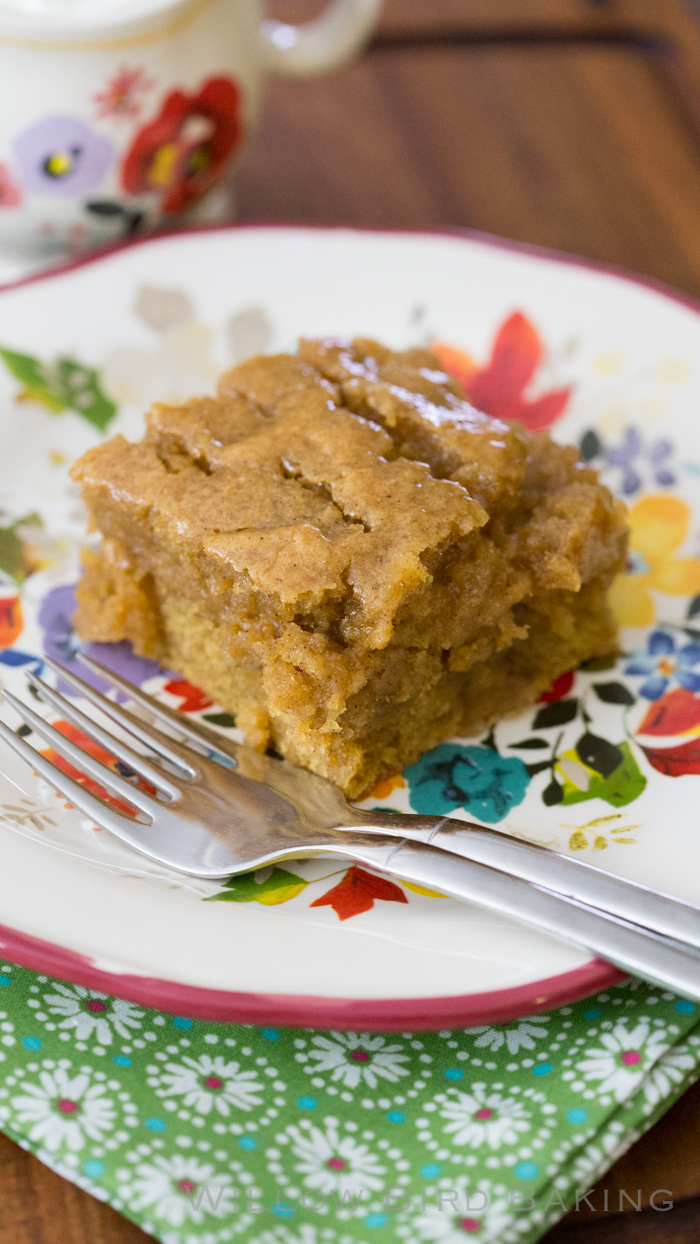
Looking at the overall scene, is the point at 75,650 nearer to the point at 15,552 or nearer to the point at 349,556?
the point at 15,552

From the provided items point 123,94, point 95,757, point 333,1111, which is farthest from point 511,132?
point 333,1111

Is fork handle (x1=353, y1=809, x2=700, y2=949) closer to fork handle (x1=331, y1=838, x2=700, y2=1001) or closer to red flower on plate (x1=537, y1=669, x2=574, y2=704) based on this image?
fork handle (x1=331, y1=838, x2=700, y2=1001)

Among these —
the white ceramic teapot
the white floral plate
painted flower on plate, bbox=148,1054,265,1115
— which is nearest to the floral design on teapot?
the white ceramic teapot

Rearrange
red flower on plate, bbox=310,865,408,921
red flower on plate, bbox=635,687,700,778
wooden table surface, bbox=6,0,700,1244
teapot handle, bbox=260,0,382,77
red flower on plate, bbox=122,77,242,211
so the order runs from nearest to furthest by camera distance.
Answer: red flower on plate, bbox=310,865,408,921 < red flower on plate, bbox=635,687,700,778 < red flower on plate, bbox=122,77,242,211 < teapot handle, bbox=260,0,382,77 < wooden table surface, bbox=6,0,700,1244

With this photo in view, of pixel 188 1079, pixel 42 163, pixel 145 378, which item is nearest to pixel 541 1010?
pixel 188 1079

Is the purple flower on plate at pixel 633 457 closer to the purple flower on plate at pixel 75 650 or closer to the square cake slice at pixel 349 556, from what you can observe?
the square cake slice at pixel 349 556

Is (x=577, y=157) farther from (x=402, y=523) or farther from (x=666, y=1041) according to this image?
(x=666, y=1041)
